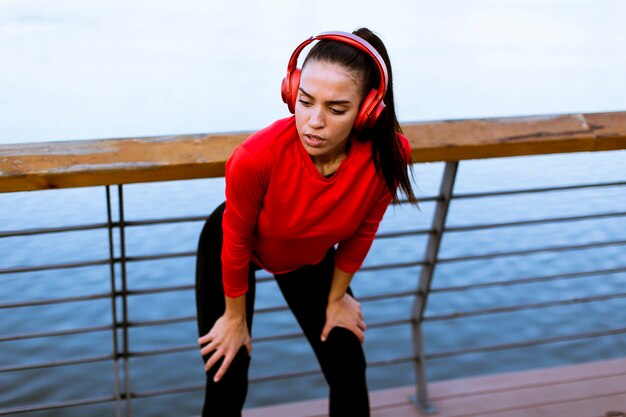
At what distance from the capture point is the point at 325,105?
1274 mm

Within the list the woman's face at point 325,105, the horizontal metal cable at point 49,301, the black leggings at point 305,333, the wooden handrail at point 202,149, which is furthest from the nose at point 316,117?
the horizontal metal cable at point 49,301

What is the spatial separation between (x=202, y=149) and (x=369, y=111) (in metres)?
0.42

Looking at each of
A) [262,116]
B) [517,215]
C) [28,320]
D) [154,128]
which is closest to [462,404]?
[28,320]

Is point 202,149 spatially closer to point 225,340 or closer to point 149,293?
point 225,340

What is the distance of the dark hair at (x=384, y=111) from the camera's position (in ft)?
4.12

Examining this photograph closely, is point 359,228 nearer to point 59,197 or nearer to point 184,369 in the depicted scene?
point 184,369

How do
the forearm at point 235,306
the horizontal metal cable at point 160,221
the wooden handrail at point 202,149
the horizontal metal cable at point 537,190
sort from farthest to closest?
the horizontal metal cable at point 537,190, the horizontal metal cable at point 160,221, the forearm at point 235,306, the wooden handrail at point 202,149

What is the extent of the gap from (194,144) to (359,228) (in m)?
0.44

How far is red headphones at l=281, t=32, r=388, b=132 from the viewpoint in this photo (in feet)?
4.09

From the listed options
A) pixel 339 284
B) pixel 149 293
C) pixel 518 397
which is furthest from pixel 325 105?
pixel 518 397

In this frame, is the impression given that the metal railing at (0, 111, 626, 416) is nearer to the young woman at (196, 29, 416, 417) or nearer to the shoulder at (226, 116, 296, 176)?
the young woman at (196, 29, 416, 417)

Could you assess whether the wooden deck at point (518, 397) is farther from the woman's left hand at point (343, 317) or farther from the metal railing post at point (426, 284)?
the woman's left hand at point (343, 317)

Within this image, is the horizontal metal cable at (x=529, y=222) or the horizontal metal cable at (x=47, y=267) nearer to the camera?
the horizontal metal cable at (x=47, y=267)

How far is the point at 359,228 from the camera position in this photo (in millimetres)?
1550
